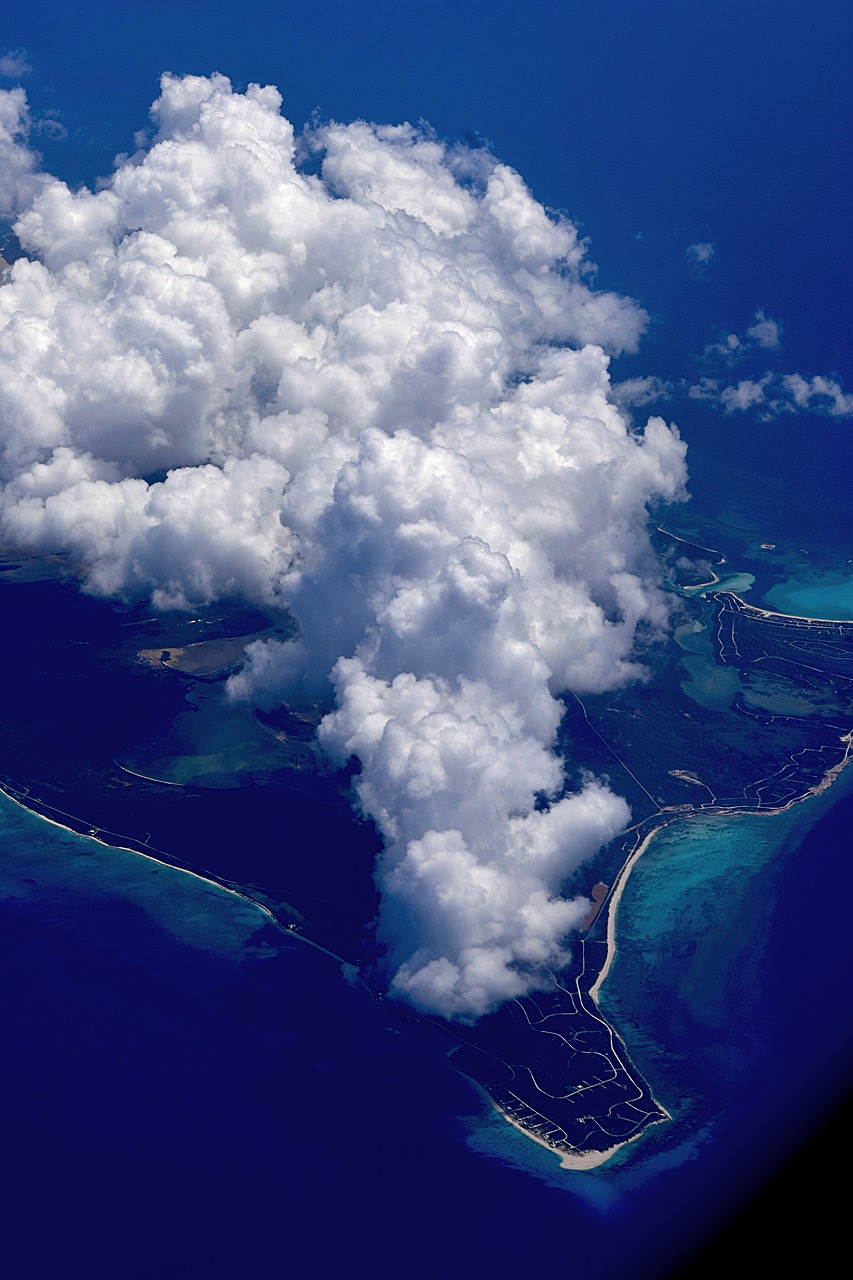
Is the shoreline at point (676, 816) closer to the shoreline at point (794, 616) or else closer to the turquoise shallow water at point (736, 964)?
the turquoise shallow water at point (736, 964)

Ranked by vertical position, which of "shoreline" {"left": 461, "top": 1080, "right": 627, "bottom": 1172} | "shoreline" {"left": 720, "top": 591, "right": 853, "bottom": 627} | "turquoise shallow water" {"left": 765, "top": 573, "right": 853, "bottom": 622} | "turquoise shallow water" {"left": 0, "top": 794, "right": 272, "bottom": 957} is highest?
"turquoise shallow water" {"left": 765, "top": 573, "right": 853, "bottom": 622}

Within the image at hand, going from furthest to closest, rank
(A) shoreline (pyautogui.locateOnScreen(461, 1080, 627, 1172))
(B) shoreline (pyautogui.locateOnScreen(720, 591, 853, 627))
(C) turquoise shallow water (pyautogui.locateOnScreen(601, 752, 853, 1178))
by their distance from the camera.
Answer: (B) shoreline (pyautogui.locateOnScreen(720, 591, 853, 627)), (C) turquoise shallow water (pyautogui.locateOnScreen(601, 752, 853, 1178)), (A) shoreline (pyautogui.locateOnScreen(461, 1080, 627, 1172))

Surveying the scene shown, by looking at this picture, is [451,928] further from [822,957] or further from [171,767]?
[171,767]

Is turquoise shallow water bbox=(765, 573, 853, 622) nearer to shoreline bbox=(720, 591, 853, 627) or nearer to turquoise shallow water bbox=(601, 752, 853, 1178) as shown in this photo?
shoreline bbox=(720, 591, 853, 627)

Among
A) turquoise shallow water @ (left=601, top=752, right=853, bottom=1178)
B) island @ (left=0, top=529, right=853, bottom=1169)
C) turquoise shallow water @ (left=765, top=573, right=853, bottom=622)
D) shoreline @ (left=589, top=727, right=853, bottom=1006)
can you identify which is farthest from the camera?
turquoise shallow water @ (left=765, top=573, right=853, bottom=622)

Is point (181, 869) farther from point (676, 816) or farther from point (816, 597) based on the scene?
point (816, 597)

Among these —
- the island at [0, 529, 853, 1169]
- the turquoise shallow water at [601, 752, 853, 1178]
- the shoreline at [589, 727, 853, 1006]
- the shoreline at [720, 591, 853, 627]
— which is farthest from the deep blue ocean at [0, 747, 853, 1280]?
the shoreline at [720, 591, 853, 627]

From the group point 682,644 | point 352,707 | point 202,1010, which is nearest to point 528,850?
point 352,707

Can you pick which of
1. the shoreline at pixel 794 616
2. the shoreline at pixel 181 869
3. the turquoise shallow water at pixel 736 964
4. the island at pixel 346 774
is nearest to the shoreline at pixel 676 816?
the island at pixel 346 774
